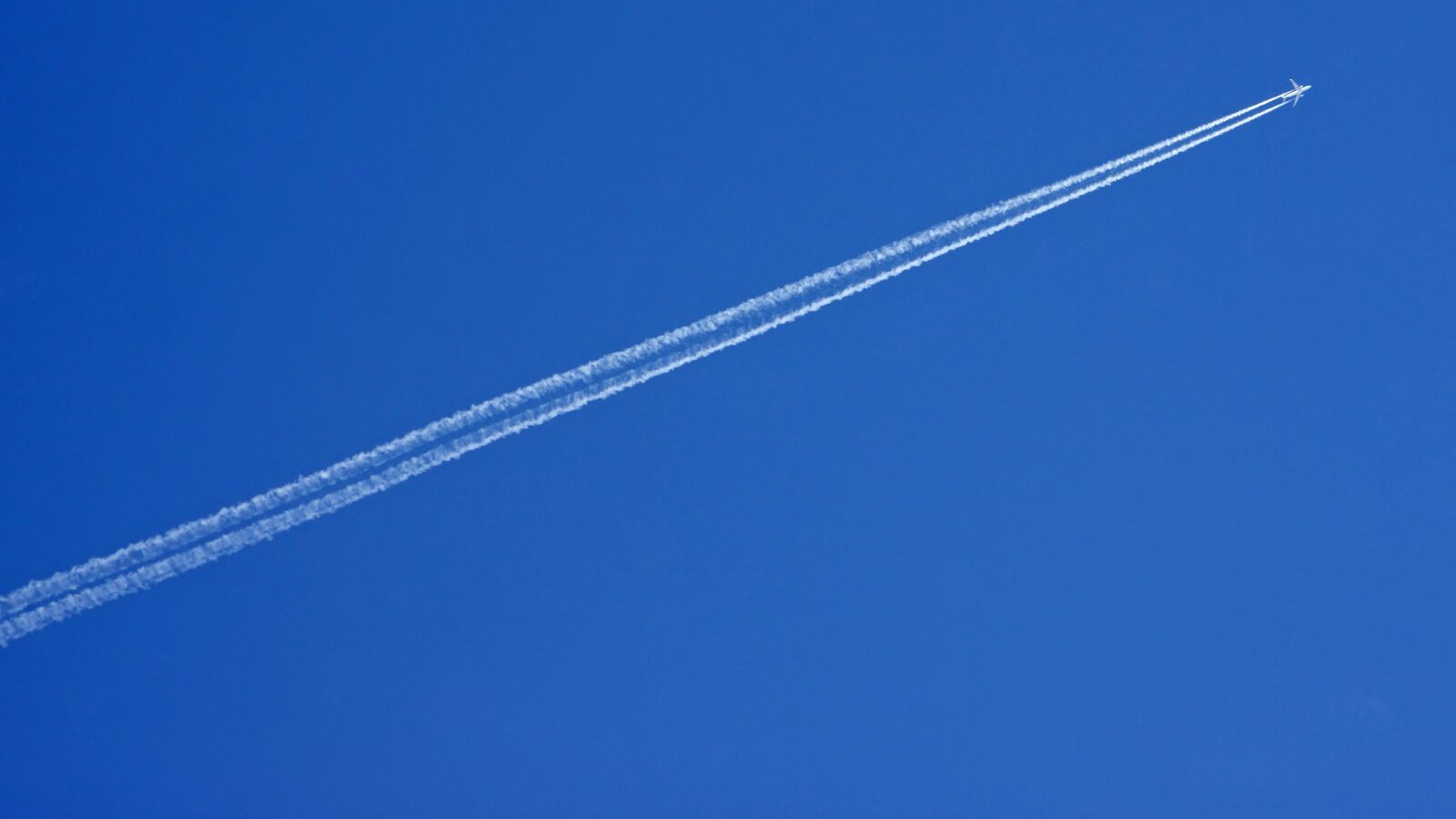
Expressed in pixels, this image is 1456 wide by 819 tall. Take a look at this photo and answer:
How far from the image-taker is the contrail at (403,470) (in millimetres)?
7961

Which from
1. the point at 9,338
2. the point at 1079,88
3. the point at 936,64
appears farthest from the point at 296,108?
the point at 1079,88

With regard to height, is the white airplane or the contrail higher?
the white airplane

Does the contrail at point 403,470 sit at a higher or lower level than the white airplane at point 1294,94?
lower

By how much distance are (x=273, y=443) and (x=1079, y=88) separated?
633 cm

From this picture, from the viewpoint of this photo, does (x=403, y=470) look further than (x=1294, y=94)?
No

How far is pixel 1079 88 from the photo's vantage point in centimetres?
895

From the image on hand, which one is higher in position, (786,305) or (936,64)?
(936,64)

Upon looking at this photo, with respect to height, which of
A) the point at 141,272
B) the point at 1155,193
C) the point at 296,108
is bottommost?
the point at 1155,193

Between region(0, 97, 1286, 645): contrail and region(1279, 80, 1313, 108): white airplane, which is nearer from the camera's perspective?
region(0, 97, 1286, 645): contrail

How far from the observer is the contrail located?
7961mm

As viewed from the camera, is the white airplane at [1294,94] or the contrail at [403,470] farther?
the white airplane at [1294,94]

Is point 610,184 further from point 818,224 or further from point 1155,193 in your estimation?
point 1155,193

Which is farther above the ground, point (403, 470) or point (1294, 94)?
point (1294, 94)

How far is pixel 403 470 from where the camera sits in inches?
321
